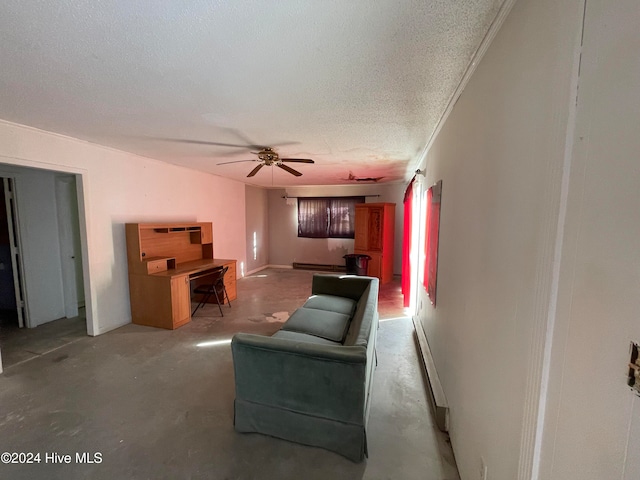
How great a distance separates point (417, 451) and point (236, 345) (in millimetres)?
1415

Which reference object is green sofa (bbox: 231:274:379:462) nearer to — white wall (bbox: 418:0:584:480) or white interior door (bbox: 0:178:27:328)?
white wall (bbox: 418:0:584:480)

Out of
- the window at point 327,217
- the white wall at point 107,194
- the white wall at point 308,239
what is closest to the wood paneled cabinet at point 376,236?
the white wall at point 308,239

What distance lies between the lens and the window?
23.6ft

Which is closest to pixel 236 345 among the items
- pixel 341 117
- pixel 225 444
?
pixel 225 444

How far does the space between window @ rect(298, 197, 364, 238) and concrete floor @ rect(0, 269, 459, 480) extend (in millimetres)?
4279

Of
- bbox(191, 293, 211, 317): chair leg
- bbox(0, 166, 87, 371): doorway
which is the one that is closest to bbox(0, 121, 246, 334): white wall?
bbox(0, 166, 87, 371): doorway

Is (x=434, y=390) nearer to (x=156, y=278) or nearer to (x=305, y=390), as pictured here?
(x=305, y=390)

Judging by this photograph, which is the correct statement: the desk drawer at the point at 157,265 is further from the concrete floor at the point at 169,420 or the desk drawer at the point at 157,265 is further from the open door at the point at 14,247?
the open door at the point at 14,247

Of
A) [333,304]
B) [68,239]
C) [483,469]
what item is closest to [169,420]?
[333,304]

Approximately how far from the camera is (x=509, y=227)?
106 centimetres

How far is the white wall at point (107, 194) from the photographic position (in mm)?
2758

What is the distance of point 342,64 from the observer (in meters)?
1.56

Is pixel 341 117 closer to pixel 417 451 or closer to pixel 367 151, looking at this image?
pixel 367 151

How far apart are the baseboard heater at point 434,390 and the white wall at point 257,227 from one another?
5130mm
